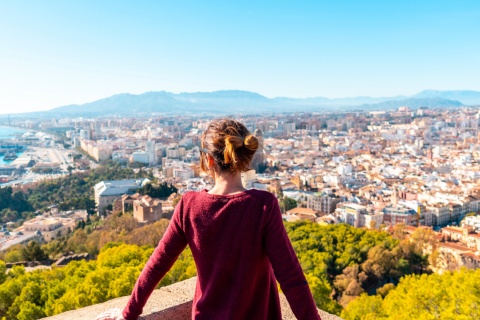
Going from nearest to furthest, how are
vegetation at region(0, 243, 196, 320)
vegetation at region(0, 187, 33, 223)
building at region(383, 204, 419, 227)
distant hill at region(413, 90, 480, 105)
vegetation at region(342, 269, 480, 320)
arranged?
vegetation at region(342, 269, 480, 320) < vegetation at region(0, 243, 196, 320) < building at region(383, 204, 419, 227) < vegetation at region(0, 187, 33, 223) < distant hill at region(413, 90, 480, 105)

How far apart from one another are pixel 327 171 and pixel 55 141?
131 ft

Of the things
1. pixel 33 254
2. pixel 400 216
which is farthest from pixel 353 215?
pixel 33 254

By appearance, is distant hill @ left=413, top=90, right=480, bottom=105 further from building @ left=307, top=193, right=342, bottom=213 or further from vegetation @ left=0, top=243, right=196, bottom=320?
vegetation @ left=0, top=243, right=196, bottom=320

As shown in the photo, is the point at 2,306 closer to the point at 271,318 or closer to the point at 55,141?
the point at 271,318

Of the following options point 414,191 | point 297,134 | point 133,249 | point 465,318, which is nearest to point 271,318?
point 465,318

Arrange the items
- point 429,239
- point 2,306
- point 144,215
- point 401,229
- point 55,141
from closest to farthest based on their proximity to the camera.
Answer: point 2,306 → point 429,239 → point 401,229 → point 144,215 → point 55,141

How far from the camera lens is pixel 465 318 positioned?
3160 mm

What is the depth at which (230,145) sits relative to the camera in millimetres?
924

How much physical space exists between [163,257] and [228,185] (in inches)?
9.9

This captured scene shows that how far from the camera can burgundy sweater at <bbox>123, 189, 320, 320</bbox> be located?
2.94 feet

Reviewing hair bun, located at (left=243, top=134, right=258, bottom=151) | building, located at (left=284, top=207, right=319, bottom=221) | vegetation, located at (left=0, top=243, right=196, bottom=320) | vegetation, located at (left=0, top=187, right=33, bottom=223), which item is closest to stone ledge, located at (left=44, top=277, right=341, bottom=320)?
hair bun, located at (left=243, top=134, right=258, bottom=151)

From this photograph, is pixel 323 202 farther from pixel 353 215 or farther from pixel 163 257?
pixel 163 257

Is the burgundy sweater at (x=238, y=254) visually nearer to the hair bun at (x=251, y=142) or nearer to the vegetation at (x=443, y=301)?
the hair bun at (x=251, y=142)

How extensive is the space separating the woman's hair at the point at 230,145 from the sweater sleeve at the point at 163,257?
0.48 feet
